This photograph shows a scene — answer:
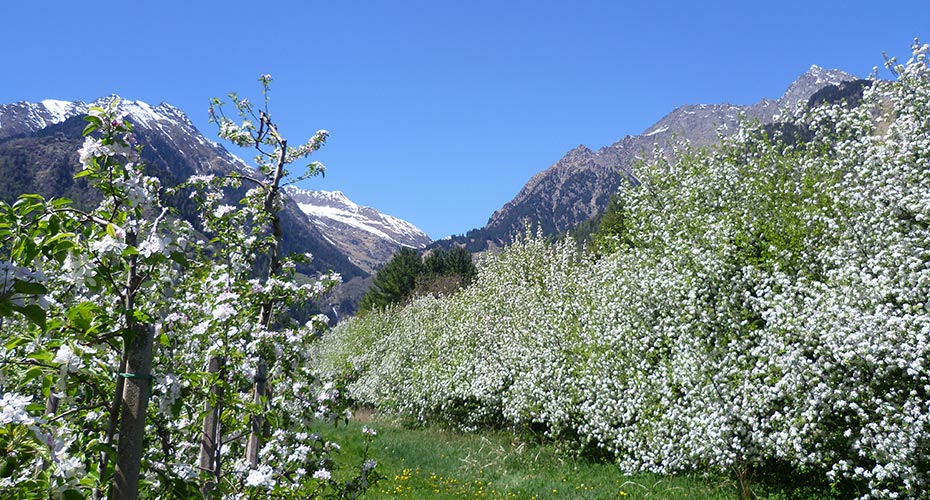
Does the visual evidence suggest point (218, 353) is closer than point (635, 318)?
Yes

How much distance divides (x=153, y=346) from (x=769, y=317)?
808 centimetres

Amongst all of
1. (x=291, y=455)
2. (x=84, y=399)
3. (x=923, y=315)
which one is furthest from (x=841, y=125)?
(x=84, y=399)

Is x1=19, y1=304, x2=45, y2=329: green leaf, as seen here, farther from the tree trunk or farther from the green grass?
the green grass

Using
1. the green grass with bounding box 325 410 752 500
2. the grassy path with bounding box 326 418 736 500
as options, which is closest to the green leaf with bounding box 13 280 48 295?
the grassy path with bounding box 326 418 736 500

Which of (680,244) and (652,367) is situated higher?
(680,244)

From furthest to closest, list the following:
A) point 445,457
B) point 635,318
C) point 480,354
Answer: point 480,354 < point 445,457 < point 635,318

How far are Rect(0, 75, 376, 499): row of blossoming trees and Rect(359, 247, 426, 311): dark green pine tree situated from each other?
47194mm

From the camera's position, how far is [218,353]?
5.12 metres

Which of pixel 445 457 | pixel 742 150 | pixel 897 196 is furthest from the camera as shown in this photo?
pixel 445 457

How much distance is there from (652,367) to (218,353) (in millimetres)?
9149

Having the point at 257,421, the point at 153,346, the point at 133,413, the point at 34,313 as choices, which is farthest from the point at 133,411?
the point at 257,421

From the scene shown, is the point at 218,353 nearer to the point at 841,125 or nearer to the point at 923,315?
the point at 923,315

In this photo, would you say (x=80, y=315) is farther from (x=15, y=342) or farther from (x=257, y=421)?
(x=257, y=421)

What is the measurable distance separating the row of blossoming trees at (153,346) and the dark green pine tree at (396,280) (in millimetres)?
47194
